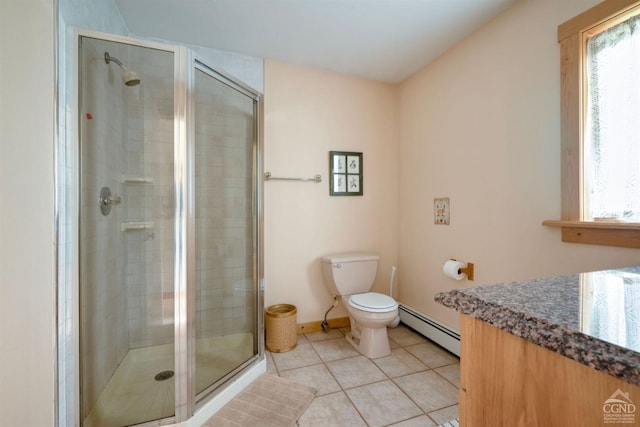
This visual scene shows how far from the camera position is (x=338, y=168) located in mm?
2533

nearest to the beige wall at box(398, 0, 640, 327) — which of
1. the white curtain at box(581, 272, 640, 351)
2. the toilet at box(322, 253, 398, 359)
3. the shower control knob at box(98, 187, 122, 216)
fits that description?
the toilet at box(322, 253, 398, 359)

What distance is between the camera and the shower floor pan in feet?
4.48

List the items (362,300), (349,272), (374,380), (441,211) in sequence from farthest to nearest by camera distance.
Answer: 1. (349,272)
2. (441,211)
3. (362,300)
4. (374,380)

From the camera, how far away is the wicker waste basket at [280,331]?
2.13 metres

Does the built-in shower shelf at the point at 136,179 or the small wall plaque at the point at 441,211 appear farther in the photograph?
the small wall plaque at the point at 441,211

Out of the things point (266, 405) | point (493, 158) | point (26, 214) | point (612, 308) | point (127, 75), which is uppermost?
point (127, 75)

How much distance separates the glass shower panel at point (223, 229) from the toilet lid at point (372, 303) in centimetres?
75

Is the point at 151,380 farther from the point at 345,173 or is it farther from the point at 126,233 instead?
the point at 345,173

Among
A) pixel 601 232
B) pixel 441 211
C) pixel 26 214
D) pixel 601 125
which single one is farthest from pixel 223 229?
pixel 601 125

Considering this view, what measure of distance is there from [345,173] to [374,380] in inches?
65.4

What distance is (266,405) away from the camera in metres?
1.55

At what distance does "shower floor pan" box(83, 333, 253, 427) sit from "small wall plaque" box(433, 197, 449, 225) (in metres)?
1.74

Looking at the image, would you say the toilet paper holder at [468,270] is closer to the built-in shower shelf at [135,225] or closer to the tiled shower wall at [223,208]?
the tiled shower wall at [223,208]

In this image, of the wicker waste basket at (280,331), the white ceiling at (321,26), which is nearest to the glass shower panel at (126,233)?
the white ceiling at (321,26)
